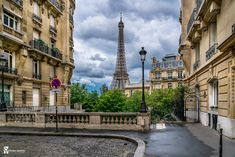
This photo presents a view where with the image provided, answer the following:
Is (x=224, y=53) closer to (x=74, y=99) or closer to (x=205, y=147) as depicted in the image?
(x=205, y=147)

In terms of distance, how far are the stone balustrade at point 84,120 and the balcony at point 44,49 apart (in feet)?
40.3

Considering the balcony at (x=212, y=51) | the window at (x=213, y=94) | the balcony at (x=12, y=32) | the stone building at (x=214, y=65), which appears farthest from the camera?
the balcony at (x=12, y=32)

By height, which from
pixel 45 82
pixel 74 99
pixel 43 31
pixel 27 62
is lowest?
pixel 74 99

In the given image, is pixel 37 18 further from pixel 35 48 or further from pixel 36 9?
pixel 35 48

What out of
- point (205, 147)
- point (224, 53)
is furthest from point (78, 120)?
point (224, 53)

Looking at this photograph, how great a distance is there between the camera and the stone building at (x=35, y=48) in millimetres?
23125

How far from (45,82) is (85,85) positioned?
97.3ft

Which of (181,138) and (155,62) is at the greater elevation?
(155,62)

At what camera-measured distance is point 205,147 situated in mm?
9492

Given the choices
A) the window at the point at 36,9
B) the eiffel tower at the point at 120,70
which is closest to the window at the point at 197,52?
the window at the point at 36,9

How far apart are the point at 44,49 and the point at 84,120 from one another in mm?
16733

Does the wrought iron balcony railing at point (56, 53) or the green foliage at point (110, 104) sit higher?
the wrought iron balcony railing at point (56, 53)

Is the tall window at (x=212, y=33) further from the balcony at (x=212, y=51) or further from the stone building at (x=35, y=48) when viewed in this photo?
the stone building at (x=35, y=48)

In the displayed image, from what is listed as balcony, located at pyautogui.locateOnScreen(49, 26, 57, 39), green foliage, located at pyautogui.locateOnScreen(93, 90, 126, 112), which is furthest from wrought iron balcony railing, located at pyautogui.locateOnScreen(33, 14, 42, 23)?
green foliage, located at pyautogui.locateOnScreen(93, 90, 126, 112)
